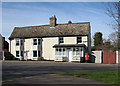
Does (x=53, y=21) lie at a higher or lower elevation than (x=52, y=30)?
higher

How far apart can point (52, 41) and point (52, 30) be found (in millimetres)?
2560

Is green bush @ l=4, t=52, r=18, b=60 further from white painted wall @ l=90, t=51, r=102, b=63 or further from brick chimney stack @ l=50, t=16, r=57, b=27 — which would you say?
white painted wall @ l=90, t=51, r=102, b=63

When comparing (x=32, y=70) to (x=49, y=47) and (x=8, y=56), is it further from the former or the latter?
(x=8, y=56)

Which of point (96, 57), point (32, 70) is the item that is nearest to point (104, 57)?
point (96, 57)

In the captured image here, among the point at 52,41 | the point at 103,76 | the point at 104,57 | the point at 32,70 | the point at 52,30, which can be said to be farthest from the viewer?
the point at 52,30

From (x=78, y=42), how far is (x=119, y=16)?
15.8 meters

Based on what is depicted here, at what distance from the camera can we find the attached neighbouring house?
1223 inches

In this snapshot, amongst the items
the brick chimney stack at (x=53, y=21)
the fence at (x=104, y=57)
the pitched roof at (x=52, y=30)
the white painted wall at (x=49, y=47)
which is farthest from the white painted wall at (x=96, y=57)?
the brick chimney stack at (x=53, y=21)

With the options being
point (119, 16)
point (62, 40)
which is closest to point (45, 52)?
point (62, 40)

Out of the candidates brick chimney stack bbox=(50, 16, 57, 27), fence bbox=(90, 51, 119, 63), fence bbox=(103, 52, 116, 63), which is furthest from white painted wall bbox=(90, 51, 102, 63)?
brick chimney stack bbox=(50, 16, 57, 27)

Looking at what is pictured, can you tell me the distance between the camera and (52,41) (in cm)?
3391

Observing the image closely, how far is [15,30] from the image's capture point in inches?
1529

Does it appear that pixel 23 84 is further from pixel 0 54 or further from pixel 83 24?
pixel 0 54

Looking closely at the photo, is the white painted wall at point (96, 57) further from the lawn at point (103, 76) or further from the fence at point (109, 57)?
the lawn at point (103, 76)
